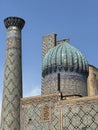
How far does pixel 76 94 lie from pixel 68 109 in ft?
6.98

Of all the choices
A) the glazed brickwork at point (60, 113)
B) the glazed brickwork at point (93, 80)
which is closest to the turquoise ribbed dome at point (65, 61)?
the glazed brickwork at point (60, 113)

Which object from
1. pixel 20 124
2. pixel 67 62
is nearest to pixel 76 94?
pixel 67 62

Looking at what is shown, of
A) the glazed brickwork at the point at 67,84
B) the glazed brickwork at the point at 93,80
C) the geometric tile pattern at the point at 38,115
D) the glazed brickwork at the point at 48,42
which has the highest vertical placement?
the glazed brickwork at the point at 48,42

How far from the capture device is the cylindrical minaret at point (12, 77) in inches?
682

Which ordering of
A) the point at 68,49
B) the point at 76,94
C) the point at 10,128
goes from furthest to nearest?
the point at 68,49, the point at 76,94, the point at 10,128

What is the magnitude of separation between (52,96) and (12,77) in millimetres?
2307

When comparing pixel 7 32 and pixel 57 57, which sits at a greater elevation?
pixel 7 32

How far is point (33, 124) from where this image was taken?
1700 cm

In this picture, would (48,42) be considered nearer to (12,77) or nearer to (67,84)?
(67,84)

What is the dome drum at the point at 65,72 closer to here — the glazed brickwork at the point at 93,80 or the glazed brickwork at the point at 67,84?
the glazed brickwork at the point at 67,84

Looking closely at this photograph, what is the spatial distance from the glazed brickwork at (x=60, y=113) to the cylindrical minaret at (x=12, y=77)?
40 cm

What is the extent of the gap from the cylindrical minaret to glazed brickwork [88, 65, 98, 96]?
5.82m

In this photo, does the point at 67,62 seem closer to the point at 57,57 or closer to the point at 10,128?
the point at 57,57

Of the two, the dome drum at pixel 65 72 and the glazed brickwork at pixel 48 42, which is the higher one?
the glazed brickwork at pixel 48 42
